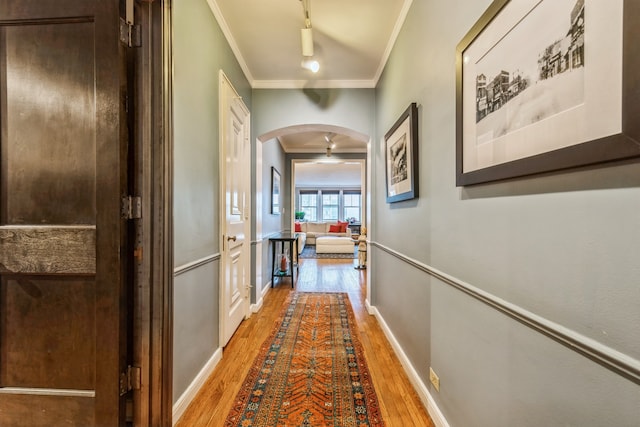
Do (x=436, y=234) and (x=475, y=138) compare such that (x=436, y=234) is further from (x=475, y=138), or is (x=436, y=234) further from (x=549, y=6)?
(x=549, y=6)

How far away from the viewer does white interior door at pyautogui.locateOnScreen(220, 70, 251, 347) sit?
226cm

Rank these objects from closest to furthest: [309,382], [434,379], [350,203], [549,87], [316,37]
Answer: [549,87], [434,379], [309,382], [316,37], [350,203]

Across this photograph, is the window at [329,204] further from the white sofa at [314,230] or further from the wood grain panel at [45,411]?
the wood grain panel at [45,411]

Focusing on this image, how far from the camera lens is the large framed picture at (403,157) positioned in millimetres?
1804

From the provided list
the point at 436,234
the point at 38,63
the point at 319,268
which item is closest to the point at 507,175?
the point at 436,234

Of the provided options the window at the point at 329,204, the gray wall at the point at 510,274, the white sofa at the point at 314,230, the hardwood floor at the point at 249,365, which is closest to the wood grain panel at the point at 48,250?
the hardwood floor at the point at 249,365

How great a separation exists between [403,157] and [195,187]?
4.77 ft

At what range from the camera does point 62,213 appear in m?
1.27

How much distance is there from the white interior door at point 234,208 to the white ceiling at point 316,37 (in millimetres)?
446

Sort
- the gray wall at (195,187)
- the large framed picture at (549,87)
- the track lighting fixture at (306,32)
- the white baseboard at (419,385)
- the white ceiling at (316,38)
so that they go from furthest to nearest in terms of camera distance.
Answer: the white ceiling at (316,38) < the track lighting fixture at (306,32) < the gray wall at (195,187) < the white baseboard at (419,385) < the large framed picture at (549,87)

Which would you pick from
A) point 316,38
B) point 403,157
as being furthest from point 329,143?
point 403,157

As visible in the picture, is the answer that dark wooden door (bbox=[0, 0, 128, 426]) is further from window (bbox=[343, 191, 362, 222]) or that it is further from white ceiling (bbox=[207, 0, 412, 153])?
window (bbox=[343, 191, 362, 222])

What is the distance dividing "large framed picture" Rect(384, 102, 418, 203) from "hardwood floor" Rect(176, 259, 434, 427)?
1248 mm

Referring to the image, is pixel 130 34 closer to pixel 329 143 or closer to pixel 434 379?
pixel 434 379
